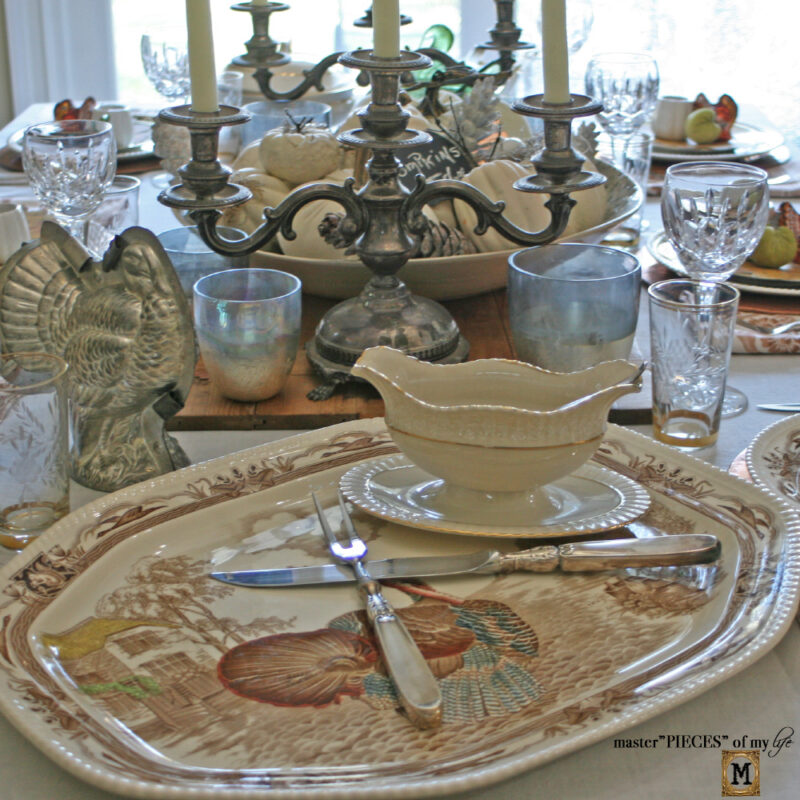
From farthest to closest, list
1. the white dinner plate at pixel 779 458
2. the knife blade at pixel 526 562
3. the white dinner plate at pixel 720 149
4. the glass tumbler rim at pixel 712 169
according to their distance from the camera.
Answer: the white dinner plate at pixel 720 149
the glass tumbler rim at pixel 712 169
the white dinner plate at pixel 779 458
the knife blade at pixel 526 562

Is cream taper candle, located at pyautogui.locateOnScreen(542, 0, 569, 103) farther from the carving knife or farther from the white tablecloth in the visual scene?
the white tablecloth

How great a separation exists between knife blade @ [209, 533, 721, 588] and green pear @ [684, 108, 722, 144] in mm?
1190

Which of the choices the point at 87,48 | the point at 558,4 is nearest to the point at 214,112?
the point at 558,4

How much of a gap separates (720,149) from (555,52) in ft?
2.97

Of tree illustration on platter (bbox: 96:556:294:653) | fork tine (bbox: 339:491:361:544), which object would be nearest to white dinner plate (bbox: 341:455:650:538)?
fork tine (bbox: 339:491:361:544)

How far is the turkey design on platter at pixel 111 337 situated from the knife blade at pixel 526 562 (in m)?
0.18

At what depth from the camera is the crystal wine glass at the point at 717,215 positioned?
0.94 m

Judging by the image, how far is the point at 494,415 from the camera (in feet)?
2.09

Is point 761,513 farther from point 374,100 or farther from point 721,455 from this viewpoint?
point 374,100

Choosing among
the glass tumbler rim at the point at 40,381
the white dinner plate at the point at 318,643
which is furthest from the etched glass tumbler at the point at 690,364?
the glass tumbler rim at the point at 40,381

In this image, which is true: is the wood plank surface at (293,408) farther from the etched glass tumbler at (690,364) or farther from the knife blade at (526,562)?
the knife blade at (526,562)

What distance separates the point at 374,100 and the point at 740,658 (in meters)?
0.50

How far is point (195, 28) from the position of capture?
0.76m

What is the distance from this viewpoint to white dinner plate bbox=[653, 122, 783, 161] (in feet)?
5.27
